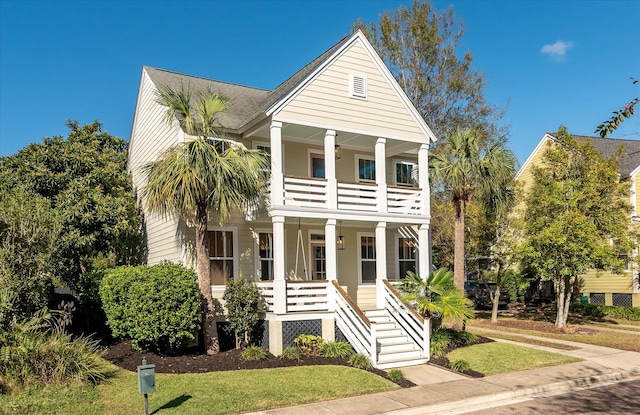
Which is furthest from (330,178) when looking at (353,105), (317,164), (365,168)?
(365,168)

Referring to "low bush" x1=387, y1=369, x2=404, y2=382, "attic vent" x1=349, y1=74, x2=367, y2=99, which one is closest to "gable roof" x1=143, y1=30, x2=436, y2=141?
"attic vent" x1=349, y1=74, x2=367, y2=99

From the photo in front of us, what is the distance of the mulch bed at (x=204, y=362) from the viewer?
41.2ft

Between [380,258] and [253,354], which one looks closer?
[253,354]

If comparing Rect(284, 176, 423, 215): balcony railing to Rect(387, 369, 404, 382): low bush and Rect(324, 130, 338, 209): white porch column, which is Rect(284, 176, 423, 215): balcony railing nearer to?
Rect(324, 130, 338, 209): white porch column

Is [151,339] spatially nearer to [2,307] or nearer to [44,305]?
[44,305]

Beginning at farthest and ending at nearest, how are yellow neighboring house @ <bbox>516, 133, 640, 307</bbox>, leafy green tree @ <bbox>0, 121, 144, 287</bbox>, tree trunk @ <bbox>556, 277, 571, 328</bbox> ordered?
yellow neighboring house @ <bbox>516, 133, 640, 307</bbox> < tree trunk @ <bbox>556, 277, 571, 328</bbox> < leafy green tree @ <bbox>0, 121, 144, 287</bbox>

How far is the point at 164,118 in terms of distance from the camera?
17375mm

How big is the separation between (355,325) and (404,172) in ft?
27.1

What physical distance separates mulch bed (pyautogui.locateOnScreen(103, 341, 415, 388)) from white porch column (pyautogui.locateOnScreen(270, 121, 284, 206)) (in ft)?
14.6

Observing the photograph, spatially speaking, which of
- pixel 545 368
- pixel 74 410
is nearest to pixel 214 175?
pixel 74 410

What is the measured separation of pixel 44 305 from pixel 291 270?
8.08 metres

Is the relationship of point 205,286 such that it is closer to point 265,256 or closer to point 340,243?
point 265,256

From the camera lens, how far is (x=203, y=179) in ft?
44.9

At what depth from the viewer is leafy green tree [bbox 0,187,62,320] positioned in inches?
439
